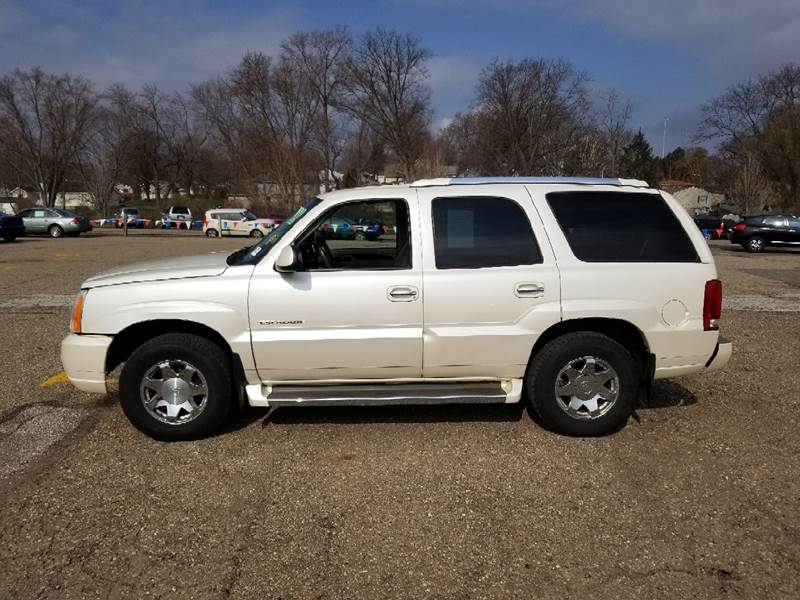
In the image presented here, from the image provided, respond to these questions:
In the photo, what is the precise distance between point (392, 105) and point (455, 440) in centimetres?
6136

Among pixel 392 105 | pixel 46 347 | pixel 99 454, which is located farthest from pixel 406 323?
pixel 392 105

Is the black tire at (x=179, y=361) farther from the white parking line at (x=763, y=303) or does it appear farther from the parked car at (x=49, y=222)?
the parked car at (x=49, y=222)

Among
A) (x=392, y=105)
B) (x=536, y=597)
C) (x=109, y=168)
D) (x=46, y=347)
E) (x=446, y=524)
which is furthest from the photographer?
(x=392, y=105)

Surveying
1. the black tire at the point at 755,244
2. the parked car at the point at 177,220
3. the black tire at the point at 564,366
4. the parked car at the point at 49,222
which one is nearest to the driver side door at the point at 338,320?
the black tire at the point at 564,366

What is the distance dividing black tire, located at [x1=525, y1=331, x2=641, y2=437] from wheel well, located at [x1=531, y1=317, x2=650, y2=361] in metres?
0.07

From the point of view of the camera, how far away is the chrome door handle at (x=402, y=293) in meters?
3.85

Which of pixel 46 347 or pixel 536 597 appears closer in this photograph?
pixel 536 597

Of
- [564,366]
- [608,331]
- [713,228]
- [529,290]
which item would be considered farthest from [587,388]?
[713,228]

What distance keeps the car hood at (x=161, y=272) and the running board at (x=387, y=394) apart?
89 centimetres

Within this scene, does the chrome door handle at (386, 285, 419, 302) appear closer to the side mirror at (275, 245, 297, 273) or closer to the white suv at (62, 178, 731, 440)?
the white suv at (62, 178, 731, 440)

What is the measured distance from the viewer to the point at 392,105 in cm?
6122

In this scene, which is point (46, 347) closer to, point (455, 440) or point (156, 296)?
point (156, 296)

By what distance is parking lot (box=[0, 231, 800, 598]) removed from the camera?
264 cm

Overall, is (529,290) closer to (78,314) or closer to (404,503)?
(404,503)
